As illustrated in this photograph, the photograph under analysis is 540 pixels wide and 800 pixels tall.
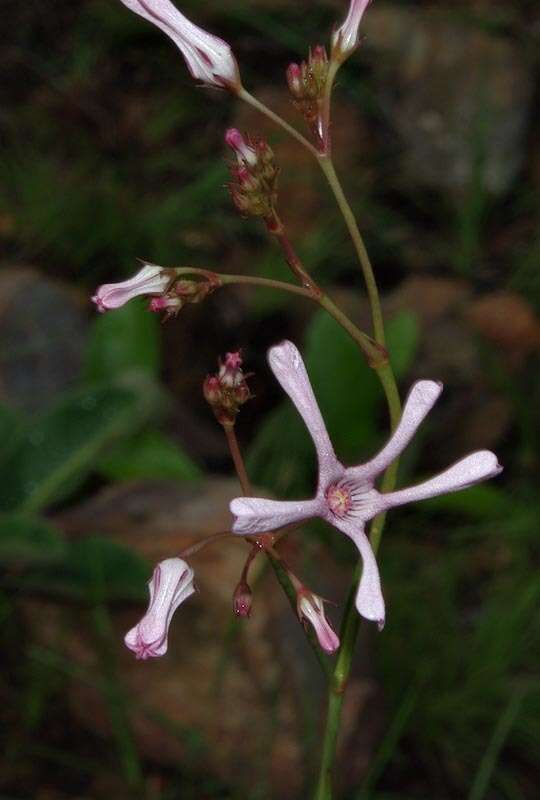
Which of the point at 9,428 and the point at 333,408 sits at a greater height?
the point at 9,428

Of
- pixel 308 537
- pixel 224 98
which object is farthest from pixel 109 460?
pixel 224 98

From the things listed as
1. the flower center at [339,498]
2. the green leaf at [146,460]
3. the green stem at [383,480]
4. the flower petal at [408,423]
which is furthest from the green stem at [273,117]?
the green leaf at [146,460]

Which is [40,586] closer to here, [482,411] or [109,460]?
[109,460]

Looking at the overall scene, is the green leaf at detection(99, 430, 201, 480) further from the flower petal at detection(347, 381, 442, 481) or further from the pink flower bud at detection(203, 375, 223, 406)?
the flower petal at detection(347, 381, 442, 481)

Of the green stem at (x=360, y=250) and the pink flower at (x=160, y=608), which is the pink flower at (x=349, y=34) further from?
the pink flower at (x=160, y=608)

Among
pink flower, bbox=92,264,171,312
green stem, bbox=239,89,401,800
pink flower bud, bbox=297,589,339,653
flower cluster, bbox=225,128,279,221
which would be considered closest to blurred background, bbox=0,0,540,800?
green stem, bbox=239,89,401,800

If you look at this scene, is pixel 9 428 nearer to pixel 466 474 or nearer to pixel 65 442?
pixel 65 442

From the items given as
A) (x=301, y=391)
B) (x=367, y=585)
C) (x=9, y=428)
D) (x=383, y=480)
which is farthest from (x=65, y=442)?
(x=367, y=585)
